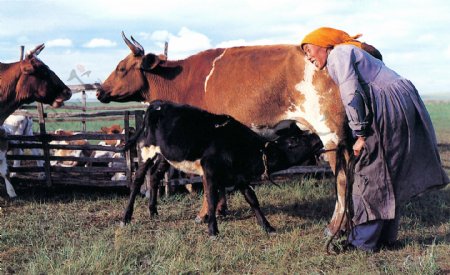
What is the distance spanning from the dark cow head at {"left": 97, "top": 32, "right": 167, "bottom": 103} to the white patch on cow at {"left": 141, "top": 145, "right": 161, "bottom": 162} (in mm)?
1440

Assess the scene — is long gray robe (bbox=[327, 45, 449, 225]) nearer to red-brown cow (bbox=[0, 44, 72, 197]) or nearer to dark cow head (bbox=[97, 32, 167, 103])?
dark cow head (bbox=[97, 32, 167, 103])

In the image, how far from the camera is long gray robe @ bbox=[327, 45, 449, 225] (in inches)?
201

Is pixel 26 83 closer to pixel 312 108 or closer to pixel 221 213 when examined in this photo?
pixel 221 213

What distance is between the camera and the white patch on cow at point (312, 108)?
598cm

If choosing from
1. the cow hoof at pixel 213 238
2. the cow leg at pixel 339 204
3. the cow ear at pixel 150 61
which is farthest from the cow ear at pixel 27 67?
the cow leg at pixel 339 204

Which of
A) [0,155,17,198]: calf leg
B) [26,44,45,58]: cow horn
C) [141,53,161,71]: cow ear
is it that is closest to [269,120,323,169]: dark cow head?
[141,53,161,71]: cow ear

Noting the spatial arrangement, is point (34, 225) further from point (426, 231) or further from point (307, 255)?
point (426, 231)

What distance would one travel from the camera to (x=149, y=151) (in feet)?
21.7

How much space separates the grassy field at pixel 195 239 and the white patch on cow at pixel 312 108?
3.98 feet

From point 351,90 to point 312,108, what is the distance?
1.16m

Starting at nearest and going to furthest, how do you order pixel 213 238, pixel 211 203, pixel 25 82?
pixel 213 238, pixel 211 203, pixel 25 82

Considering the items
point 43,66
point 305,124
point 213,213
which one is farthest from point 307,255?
point 43,66

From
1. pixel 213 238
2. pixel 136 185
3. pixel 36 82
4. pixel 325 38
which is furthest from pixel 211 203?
pixel 36 82

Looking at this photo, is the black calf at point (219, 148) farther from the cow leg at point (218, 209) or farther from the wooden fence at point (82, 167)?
the wooden fence at point (82, 167)
